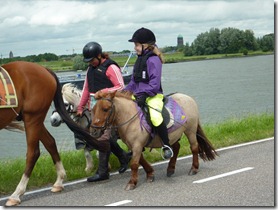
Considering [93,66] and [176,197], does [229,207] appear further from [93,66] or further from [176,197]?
[93,66]

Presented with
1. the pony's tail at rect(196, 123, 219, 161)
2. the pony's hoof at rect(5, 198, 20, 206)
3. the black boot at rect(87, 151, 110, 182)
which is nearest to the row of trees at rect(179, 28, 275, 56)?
the pony's tail at rect(196, 123, 219, 161)

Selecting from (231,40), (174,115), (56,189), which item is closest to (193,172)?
(174,115)

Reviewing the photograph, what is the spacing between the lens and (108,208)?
564 cm

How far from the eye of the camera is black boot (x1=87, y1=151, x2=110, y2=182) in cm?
714

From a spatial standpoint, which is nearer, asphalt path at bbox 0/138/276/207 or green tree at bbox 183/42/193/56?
asphalt path at bbox 0/138/276/207

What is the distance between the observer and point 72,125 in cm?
688

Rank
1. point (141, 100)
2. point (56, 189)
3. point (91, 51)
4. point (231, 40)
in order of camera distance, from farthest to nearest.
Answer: point (231, 40) < point (91, 51) < point (141, 100) < point (56, 189)

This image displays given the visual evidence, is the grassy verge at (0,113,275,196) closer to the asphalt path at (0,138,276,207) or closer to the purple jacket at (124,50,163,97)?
the asphalt path at (0,138,276,207)

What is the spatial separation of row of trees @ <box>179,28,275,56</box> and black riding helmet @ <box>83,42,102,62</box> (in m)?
56.7

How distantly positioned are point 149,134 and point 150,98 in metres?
0.51

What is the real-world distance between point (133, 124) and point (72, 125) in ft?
2.86

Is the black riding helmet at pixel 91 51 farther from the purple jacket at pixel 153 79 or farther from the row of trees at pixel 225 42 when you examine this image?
the row of trees at pixel 225 42

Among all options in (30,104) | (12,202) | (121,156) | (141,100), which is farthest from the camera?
(121,156)

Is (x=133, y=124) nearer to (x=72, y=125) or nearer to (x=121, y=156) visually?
(x=72, y=125)
